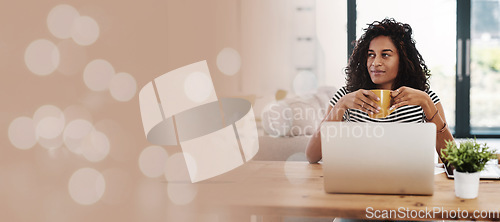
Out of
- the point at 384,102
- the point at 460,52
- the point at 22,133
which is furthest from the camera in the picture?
the point at 460,52

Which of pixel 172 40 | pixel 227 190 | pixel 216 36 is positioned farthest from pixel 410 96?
pixel 172 40

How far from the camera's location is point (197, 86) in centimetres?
74

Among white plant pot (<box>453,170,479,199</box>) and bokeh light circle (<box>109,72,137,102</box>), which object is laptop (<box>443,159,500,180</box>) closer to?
white plant pot (<box>453,170,479,199</box>)

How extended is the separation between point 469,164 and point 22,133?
95 cm

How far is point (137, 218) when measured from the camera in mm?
408

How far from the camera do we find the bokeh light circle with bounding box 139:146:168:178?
0.45 meters

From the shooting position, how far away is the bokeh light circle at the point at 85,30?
0.39m

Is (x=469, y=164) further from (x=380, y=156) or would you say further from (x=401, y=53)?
(x=401, y=53)

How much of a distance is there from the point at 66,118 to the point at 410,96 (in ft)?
3.75

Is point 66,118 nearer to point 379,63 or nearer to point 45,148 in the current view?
point 45,148

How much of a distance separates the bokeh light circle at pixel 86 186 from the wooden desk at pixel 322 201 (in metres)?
0.54

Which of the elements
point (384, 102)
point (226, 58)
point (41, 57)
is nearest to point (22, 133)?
point (41, 57)

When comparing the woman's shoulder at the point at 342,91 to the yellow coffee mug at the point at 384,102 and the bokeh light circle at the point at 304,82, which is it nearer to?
the yellow coffee mug at the point at 384,102

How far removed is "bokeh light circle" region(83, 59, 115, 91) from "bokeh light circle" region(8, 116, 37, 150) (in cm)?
6
